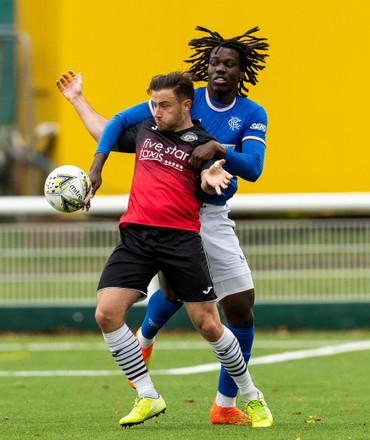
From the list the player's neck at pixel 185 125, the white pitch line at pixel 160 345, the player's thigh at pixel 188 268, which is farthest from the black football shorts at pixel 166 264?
the white pitch line at pixel 160 345

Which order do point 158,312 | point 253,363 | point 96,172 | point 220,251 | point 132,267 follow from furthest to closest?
Result: point 253,363
point 158,312
point 220,251
point 96,172
point 132,267

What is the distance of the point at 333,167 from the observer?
55.1 ft

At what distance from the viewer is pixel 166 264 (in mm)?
7598

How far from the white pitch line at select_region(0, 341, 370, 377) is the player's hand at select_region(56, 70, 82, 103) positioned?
3.18 metres

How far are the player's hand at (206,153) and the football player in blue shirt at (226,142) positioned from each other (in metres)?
0.15

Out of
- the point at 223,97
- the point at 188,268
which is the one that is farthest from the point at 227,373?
the point at 223,97

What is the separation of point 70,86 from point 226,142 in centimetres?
106

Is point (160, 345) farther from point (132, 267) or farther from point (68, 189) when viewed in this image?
point (68, 189)

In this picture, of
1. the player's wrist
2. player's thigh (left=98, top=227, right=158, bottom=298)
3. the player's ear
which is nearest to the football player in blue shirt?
the player's wrist

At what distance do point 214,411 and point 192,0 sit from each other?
9506 millimetres

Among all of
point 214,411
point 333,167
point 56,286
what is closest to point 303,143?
point 333,167

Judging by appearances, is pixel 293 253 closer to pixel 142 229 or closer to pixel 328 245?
pixel 328 245

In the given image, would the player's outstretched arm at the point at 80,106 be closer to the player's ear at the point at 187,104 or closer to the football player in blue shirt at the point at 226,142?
the football player in blue shirt at the point at 226,142

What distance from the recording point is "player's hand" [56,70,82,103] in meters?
8.20
